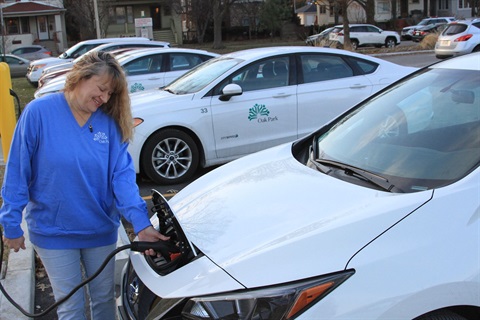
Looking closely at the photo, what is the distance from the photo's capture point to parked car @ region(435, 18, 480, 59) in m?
21.0

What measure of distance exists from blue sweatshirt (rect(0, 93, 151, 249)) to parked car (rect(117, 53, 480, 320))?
0.24 metres

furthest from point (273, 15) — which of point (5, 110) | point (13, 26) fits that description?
point (5, 110)

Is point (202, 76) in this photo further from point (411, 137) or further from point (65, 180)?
point (65, 180)

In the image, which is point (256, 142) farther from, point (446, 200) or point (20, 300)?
point (446, 200)

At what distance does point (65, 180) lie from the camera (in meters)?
2.64

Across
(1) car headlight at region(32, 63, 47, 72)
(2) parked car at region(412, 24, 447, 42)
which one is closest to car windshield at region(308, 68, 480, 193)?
(1) car headlight at region(32, 63, 47, 72)

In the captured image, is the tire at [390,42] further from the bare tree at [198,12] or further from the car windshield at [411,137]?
the car windshield at [411,137]

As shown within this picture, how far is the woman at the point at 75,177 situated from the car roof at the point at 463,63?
6.48ft

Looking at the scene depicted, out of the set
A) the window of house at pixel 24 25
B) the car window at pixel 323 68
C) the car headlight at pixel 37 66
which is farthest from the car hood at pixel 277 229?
the window of house at pixel 24 25

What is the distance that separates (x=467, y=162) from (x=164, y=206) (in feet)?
4.85

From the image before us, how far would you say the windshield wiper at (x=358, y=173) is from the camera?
2.50 metres

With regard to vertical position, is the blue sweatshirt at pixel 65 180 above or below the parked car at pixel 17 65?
below

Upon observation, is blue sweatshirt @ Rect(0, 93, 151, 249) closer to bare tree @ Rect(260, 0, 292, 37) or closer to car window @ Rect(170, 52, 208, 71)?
car window @ Rect(170, 52, 208, 71)

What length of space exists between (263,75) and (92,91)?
4368 millimetres
